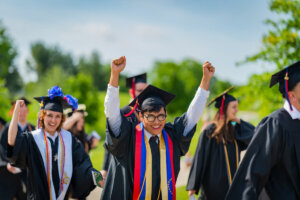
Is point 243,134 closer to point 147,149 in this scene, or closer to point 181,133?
point 181,133

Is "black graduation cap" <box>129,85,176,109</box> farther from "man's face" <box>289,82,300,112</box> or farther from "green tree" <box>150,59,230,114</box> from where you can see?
"green tree" <box>150,59,230,114</box>

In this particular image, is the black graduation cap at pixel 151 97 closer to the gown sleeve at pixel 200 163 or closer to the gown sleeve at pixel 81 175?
the gown sleeve at pixel 81 175

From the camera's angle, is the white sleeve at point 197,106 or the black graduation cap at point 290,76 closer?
the black graduation cap at point 290,76

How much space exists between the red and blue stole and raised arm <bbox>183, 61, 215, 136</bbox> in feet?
1.17

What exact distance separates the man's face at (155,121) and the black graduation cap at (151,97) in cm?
14

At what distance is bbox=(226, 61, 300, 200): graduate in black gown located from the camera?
9.59 feet

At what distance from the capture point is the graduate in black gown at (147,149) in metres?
3.38

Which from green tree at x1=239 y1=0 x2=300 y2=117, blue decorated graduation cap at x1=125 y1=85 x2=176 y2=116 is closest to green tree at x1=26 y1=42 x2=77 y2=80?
green tree at x1=239 y1=0 x2=300 y2=117

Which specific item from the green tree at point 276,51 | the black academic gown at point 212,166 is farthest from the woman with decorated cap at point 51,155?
the green tree at point 276,51

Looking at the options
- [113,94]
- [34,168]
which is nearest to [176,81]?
[34,168]

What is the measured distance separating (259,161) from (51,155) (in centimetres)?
264

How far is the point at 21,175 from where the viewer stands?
272 inches

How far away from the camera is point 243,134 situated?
559cm

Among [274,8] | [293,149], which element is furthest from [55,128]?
[274,8]
